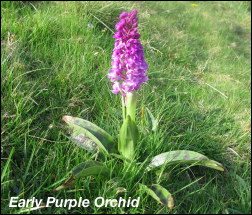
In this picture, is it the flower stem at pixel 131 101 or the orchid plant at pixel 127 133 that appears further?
the flower stem at pixel 131 101

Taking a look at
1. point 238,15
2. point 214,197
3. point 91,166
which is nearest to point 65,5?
point 91,166

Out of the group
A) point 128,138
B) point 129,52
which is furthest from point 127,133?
point 129,52

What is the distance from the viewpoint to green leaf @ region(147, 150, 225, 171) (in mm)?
1618

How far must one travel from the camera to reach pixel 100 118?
212cm

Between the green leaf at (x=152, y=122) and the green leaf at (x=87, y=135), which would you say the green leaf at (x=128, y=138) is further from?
the green leaf at (x=152, y=122)

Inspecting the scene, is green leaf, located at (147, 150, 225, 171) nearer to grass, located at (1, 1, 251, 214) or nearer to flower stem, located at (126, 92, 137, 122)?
grass, located at (1, 1, 251, 214)

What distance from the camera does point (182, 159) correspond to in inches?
63.9

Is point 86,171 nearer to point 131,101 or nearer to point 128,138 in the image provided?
point 128,138

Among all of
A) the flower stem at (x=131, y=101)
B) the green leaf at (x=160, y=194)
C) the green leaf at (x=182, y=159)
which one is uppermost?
the flower stem at (x=131, y=101)

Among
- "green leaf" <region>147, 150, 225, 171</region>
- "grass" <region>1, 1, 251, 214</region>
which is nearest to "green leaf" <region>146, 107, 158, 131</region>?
"grass" <region>1, 1, 251, 214</region>

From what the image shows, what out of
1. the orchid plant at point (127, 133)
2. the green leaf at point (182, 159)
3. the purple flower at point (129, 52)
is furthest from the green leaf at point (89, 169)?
the purple flower at point (129, 52)

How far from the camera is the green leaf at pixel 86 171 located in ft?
4.58

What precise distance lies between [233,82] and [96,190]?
2.55m

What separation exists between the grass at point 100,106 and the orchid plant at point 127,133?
0.07 metres
